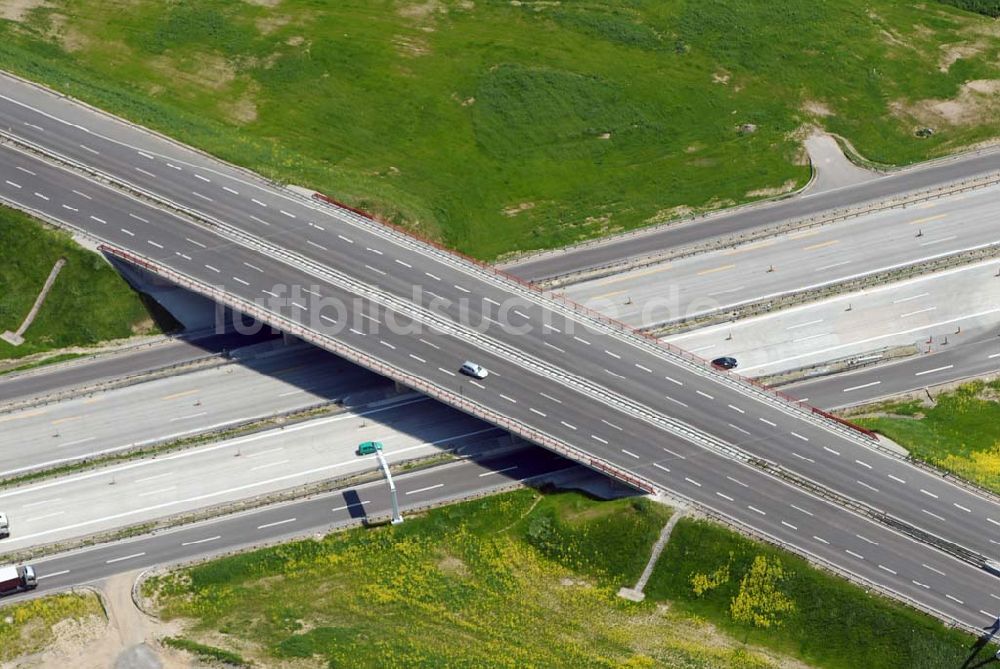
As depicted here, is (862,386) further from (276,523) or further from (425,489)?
(276,523)

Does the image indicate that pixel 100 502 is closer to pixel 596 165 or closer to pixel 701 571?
pixel 701 571

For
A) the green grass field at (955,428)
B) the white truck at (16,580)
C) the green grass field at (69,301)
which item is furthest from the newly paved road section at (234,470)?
the green grass field at (955,428)

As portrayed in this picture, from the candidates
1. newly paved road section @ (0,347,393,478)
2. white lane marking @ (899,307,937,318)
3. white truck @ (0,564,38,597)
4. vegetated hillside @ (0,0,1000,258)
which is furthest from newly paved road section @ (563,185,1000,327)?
white truck @ (0,564,38,597)

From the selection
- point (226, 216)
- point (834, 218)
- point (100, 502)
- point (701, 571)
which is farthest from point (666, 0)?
point (100, 502)

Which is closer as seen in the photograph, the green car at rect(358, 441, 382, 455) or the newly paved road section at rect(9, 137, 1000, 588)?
the newly paved road section at rect(9, 137, 1000, 588)

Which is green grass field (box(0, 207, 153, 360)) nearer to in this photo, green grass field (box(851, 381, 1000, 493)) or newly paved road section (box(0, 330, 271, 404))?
newly paved road section (box(0, 330, 271, 404))

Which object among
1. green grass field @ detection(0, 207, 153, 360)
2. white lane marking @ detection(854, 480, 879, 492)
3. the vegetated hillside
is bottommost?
white lane marking @ detection(854, 480, 879, 492)

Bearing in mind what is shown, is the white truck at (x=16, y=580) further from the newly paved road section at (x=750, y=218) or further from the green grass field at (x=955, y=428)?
the green grass field at (x=955, y=428)
